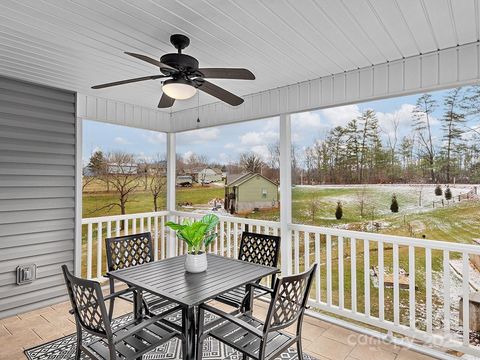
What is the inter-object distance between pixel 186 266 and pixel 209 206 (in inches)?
90.9

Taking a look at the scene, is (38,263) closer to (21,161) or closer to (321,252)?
(21,161)

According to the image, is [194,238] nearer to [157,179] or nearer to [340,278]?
[340,278]

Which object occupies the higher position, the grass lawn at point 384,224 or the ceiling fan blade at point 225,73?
the ceiling fan blade at point 225,73

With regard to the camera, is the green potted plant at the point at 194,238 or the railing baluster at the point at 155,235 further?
the railing baluster at the point at 155,235

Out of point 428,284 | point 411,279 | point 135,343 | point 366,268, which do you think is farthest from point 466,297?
point 135,343

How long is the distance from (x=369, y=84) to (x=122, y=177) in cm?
379

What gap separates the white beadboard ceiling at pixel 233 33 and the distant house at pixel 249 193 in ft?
4.99

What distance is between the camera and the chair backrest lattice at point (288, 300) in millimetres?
1821

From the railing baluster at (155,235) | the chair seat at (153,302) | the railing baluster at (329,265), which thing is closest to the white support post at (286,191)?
the railing baluster at (329,265)

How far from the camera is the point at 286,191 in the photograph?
3768 millimetres

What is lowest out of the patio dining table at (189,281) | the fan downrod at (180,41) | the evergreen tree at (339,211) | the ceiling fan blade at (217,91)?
the patio dining table at (189,281)

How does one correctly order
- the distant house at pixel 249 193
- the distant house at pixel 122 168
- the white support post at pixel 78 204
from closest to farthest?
1. the white support post at pixel 78 204
2. the distant house at pixel 249 193
3. the distant house at pixel 122 168

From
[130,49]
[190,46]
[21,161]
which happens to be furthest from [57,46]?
[21,161]

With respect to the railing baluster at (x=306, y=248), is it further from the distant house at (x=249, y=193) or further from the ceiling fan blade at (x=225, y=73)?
the ceiling fan blade at (x=225, y=73)
